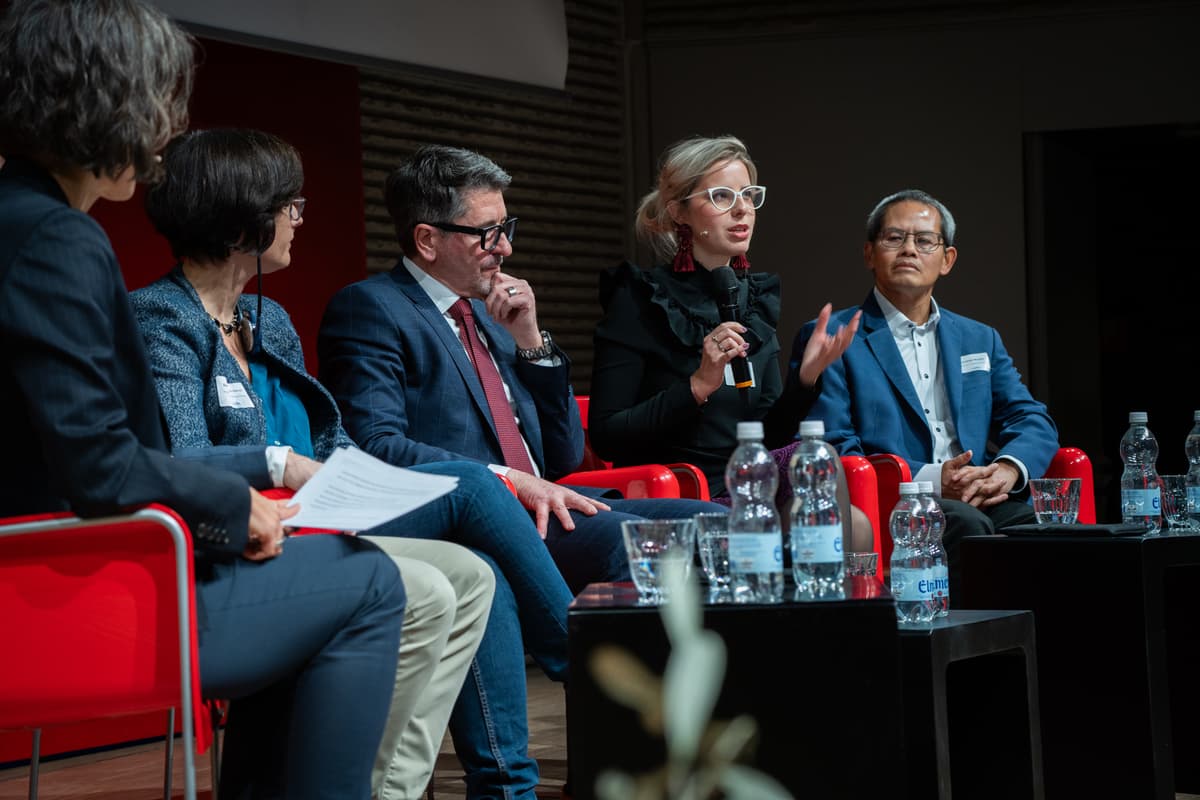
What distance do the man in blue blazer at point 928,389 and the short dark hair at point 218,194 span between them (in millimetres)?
2062

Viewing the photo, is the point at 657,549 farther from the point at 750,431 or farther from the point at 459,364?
the point at 459,364

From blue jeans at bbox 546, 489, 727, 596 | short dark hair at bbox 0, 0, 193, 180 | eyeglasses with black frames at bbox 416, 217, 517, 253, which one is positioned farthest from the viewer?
eyeglasses with black frames at bbox 416, 217, 517, 253

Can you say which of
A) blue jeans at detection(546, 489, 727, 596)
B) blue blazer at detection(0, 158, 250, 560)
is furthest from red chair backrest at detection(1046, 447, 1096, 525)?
blue blazer at detection(0, 158, 250, 560)

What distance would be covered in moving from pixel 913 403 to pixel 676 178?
1.06 meters

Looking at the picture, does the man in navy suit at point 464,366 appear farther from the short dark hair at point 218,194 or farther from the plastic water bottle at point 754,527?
the plastic water bottle at point 754,527

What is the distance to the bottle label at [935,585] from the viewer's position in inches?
103

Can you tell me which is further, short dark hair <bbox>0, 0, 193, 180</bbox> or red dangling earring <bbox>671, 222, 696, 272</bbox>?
red dangling earring <bbox>671, 222, 696, 272</bbox>

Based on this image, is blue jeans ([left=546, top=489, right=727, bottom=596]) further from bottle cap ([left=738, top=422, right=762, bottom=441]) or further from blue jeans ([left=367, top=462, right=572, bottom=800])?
bottle cap ([left=738, top=422, right=762, bottom=441])

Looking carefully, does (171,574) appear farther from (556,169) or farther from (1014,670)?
(556,169)

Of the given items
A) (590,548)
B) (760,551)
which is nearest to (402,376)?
(590,548)

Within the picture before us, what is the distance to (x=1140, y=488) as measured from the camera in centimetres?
362

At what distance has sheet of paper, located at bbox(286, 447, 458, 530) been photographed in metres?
2.14

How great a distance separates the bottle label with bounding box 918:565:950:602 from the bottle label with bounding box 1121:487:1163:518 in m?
1.11

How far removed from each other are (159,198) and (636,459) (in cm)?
168
